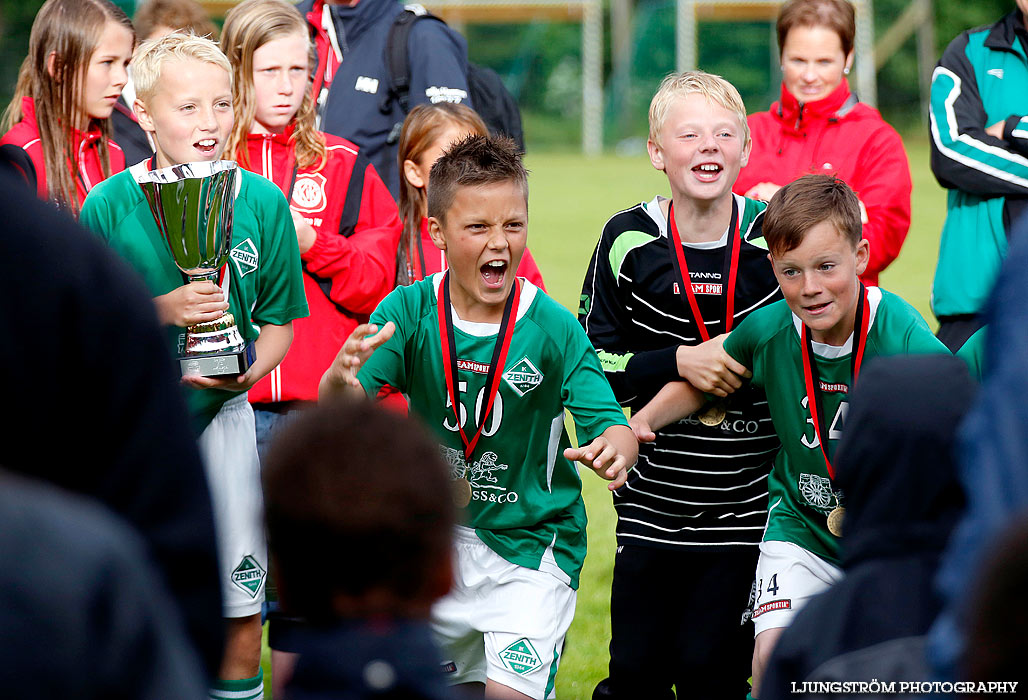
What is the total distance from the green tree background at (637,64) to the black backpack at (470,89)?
1028 inches

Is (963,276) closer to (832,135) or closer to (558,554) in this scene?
(832,135)

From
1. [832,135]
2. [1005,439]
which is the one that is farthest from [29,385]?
[832,135]

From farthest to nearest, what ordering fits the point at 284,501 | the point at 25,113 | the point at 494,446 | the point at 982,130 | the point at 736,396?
the point at 982,130 < the point at 25,113 < the point at 736,396 < the point at 494,446 < the point at 284,501

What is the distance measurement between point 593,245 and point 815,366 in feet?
44.7

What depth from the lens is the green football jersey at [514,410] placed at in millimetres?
3688

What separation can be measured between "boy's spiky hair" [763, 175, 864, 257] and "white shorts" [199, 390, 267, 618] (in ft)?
5.92

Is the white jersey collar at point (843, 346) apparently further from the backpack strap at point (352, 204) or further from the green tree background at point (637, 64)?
the green tree background at point (637, 64)

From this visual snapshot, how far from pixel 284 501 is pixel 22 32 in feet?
104

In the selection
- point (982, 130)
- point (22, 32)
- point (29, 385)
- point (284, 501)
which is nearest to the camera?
point (29, 385)

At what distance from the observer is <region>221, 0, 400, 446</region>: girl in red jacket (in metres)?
4.50

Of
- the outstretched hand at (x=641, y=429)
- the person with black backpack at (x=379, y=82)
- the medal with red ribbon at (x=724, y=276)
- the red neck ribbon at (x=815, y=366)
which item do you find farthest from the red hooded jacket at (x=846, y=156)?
the outstretched hand at (x=641, y=429)

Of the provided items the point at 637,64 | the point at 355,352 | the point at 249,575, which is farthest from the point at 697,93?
the point at 637,64

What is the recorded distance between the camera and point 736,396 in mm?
4098

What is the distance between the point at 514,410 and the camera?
3705 millimetres
